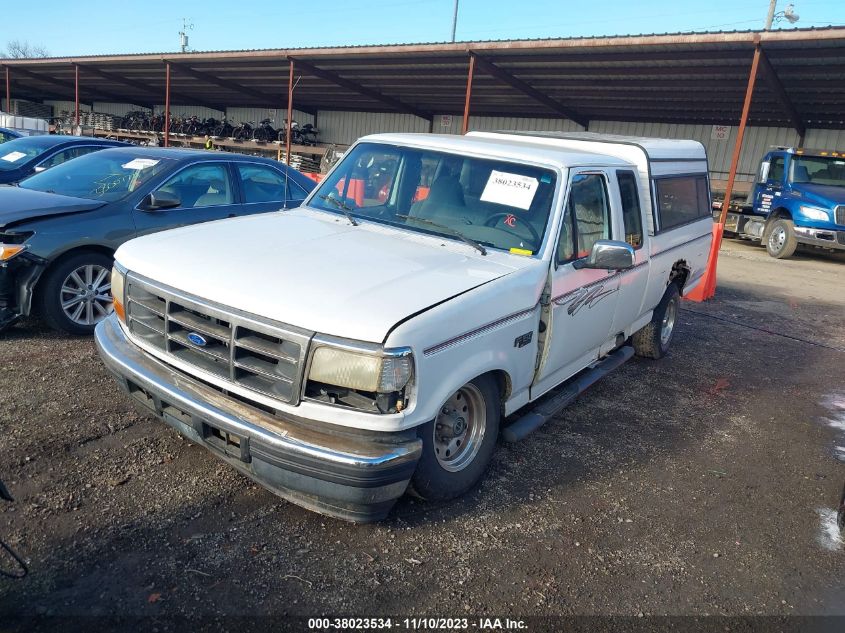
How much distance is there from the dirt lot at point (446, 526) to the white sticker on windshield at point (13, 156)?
4.55 m

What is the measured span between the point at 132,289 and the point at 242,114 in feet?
106

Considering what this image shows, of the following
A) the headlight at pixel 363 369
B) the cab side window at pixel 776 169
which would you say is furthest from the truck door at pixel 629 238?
the cab side window at pixel 776 169

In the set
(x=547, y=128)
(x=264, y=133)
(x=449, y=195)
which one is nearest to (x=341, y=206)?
(x=449, y=195)

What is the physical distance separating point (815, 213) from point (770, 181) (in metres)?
1.58

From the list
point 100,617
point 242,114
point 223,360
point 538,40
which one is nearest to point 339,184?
point 223,360

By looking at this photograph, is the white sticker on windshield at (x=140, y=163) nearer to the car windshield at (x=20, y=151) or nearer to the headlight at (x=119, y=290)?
the headlight at (x=119, y=290)

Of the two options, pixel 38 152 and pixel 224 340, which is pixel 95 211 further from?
pixel 38 152

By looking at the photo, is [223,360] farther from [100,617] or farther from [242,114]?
[242,114]

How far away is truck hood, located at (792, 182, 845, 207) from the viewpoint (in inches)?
558

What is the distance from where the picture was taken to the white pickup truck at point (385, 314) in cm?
270

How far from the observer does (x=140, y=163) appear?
6.07m

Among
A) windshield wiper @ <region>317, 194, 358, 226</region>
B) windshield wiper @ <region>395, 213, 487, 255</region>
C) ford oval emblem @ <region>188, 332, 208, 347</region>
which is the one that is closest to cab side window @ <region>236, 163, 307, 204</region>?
windshield wiper @ <region>317, 194, 358, 226</region>

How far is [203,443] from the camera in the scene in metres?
3.01

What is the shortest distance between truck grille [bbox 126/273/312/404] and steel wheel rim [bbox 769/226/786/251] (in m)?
15.5
